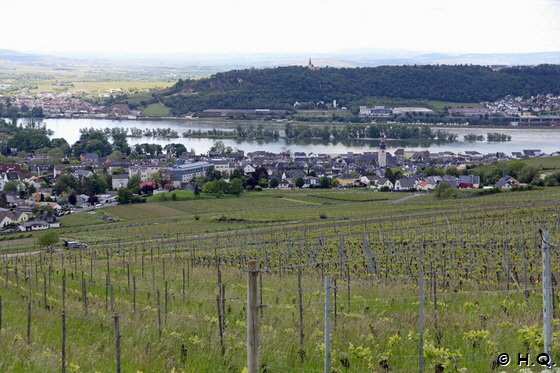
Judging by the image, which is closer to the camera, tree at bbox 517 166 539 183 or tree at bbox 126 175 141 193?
tree at bbox 517 166 539 183

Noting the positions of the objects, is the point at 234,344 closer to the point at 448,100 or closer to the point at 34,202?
the point at 34,202

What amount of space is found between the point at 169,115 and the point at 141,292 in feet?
251

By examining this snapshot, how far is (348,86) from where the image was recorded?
9738cm

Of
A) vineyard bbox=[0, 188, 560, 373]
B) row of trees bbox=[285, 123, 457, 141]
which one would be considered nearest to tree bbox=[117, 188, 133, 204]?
vineyard bbox=[0, 188, 560, 373]

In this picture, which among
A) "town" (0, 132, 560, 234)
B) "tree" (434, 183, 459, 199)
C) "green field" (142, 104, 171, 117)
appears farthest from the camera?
"green field" (142, 104, 171, 117)

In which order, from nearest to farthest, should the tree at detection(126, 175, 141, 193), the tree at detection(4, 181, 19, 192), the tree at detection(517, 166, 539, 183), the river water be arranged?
the tree at detection(517, 166, 539, 183)
the tree at detection(126, 175, 141, 193)
the tree at detection(4, 181, 19, 192)
the river water

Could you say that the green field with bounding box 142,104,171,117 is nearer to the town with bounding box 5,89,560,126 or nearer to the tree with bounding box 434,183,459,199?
the town with bounding box 5,89,560,126

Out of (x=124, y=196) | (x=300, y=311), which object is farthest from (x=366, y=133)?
(x=300, y=311)

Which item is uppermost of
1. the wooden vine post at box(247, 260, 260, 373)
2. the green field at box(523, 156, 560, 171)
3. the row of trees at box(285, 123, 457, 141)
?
the wooden vine post at box(247, 260, 260, 373)

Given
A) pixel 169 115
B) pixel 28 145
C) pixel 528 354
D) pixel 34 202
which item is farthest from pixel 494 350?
pixel 169 115

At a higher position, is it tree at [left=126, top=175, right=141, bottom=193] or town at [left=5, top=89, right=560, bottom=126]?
town at [left=5, top=89, right=560, bottom=126]

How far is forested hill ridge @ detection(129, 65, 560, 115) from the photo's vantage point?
89375mm

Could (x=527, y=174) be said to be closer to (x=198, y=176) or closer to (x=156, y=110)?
(x=198, y=176)

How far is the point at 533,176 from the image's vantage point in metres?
34.6
